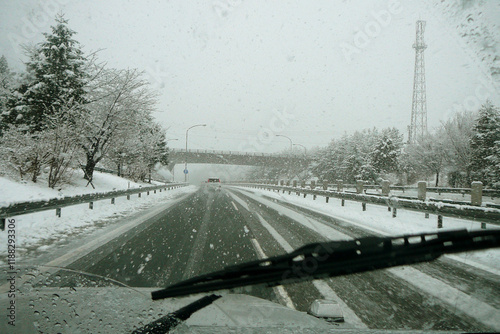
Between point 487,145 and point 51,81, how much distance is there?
3444cm

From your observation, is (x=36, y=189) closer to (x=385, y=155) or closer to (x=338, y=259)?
(x=338, y=259)

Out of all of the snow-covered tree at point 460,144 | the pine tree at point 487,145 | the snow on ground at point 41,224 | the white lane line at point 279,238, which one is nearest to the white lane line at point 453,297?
the white lane line at point 279,238

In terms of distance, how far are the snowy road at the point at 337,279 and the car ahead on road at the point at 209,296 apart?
59 centimetres

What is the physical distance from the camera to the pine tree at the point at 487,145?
25500 millimetres

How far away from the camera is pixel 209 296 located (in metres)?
2.27

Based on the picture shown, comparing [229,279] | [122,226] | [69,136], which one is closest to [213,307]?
[229,279]

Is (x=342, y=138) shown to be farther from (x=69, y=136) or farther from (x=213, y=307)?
(x=213, y=307)

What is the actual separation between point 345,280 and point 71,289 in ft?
10.8

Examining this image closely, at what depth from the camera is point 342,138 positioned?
71.9 m

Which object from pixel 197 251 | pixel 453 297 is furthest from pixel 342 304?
pixel 197 251

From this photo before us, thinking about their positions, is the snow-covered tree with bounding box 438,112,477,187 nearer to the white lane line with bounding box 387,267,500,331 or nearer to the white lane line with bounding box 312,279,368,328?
the white lane line with bounding box 387,267,500,331

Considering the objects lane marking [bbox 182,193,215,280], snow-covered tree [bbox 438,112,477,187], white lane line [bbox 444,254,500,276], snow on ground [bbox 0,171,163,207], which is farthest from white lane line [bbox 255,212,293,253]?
snow-covered tree [bbox 438,112,477,187]

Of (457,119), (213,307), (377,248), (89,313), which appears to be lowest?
(213,307)

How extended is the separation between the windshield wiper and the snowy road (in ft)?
1.77
